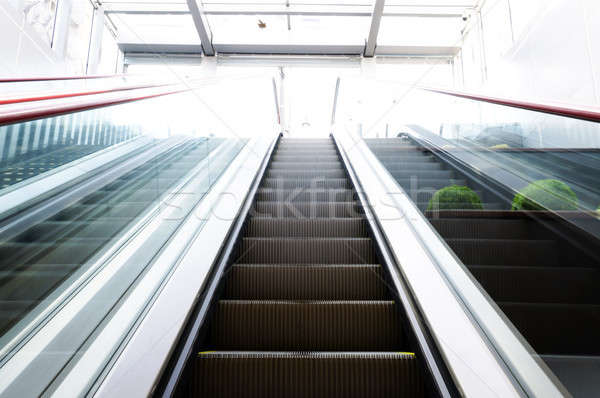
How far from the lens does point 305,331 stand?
6.48 feet

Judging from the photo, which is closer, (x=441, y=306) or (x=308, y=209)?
(x=441, y=306)

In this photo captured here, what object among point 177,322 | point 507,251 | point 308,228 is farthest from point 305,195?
point 177,322

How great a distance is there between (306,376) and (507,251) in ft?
3.74

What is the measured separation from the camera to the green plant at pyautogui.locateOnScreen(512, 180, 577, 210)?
1.60m

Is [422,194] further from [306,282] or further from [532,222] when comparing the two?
[306,282]

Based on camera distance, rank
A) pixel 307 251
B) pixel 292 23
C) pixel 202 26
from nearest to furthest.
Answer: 1. pixel 307 251
2. pixel 202 26
3. pixel 292 23

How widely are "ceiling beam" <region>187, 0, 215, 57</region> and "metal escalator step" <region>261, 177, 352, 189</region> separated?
6361 mm

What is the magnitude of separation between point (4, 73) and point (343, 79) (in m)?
7.28

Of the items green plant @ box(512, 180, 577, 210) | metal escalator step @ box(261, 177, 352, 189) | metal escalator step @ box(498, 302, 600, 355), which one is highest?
metal escalator step @ box(261, 177, 352, 189)

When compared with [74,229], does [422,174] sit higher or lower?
higher

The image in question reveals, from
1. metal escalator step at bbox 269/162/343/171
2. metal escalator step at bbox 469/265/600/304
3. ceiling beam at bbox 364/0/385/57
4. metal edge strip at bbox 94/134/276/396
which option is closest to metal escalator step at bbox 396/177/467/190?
metal escalator step at bbox 469/265/600/304

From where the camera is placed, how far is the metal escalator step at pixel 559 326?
4.49 feet

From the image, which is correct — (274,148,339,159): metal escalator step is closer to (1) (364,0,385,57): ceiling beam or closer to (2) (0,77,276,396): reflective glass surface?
(2) (0,77,276,396): reflective glass surface

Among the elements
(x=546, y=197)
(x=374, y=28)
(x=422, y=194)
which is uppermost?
(x=374, y=28)
